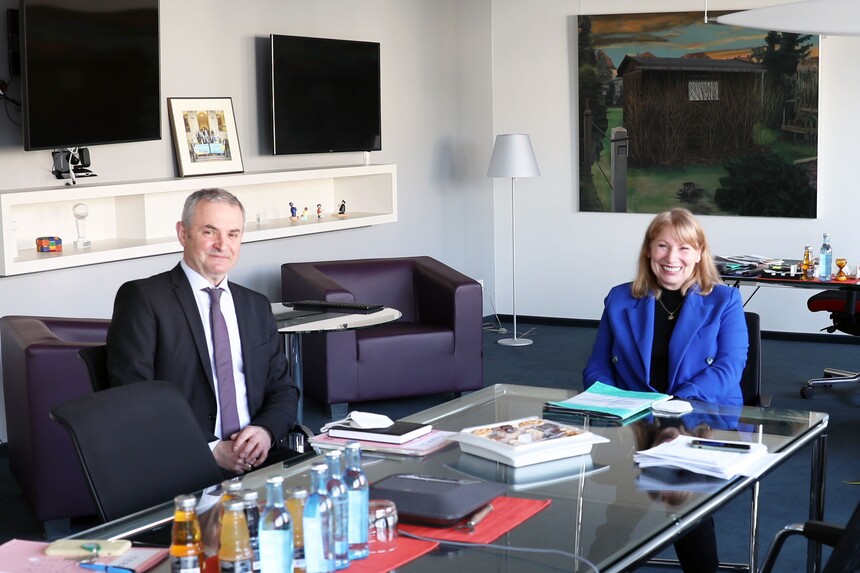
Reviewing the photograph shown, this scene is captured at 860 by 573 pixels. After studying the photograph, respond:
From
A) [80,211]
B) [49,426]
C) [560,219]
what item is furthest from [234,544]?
[560,219]

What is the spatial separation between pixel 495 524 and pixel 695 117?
21.2 feet

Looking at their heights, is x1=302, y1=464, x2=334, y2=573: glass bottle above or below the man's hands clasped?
above

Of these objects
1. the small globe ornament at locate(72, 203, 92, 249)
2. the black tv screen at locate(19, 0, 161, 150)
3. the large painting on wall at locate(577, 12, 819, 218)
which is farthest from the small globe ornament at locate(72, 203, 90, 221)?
the large painting on wall at locate(577, 12, 819, 218)

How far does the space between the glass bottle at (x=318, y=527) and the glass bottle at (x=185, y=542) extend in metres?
0.17

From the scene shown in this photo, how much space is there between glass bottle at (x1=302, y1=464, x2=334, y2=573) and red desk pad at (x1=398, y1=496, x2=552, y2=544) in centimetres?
24

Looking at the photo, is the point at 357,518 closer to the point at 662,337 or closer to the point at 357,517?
the point at 357,517

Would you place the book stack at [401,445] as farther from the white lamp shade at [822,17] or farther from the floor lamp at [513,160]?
the floor lamp at [513,160]

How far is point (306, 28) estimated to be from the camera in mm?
7047

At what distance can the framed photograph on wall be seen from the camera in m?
6.07

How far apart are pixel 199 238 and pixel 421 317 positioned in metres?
3.51

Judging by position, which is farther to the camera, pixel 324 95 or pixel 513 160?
pixel 513 160

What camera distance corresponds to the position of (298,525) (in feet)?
5.86

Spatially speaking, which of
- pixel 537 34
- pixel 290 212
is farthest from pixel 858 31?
pixel 537 34

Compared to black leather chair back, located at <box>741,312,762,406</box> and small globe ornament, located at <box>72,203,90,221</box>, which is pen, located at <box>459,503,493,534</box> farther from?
small globe ornament, located at <box>72,203,90,221</box>
